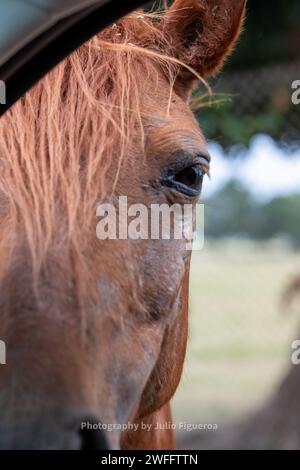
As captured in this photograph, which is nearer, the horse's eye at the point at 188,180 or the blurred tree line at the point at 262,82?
the horse's eye at the point at 188,180

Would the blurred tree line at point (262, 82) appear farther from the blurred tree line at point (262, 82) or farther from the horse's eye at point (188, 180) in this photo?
the horse's eye at point (188, 180)

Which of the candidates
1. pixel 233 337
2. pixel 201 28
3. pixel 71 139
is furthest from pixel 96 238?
pixel 233 337

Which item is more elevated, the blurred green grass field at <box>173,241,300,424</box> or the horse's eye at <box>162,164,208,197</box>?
the horse's eye at <box>162,164,208,197</box>

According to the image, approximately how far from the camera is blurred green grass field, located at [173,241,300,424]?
8.07 metres

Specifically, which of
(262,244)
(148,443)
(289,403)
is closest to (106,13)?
(148,443)

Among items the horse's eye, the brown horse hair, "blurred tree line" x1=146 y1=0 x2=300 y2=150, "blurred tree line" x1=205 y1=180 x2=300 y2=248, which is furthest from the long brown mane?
"blurred tree line" x1=205 y1=180 x2=300 y2=248

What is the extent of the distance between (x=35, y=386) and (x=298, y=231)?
1160 cm

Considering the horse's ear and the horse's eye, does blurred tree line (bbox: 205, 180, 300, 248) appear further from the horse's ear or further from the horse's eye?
the horse's eye

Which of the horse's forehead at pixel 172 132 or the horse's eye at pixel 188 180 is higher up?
the horse's forehead at pixel 172 132

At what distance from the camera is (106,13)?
54.0 inches

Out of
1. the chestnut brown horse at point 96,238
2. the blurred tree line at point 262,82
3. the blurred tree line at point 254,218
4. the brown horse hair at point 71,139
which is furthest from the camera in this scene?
the blurred tree line at point 254,218

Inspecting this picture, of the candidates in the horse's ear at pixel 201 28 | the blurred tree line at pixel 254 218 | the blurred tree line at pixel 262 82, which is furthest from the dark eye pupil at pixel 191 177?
the blurred tree line at pixel 254 218

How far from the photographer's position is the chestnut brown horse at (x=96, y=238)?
54.4 inches

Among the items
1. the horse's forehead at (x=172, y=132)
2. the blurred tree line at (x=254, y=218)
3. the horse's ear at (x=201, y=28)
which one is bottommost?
the horse's forehead at (x=172, y=132)
